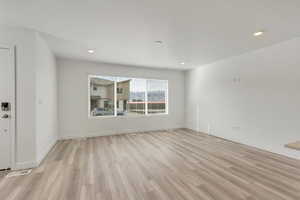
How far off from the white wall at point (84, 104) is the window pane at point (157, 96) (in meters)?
0.31

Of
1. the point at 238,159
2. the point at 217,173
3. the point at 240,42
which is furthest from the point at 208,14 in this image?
the point at 238,159

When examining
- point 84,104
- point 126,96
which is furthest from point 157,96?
point 84,104

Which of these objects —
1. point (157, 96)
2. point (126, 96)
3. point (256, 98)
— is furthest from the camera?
point (157, 96)

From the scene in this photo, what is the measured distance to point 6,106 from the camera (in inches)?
100

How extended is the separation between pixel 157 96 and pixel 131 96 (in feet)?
3.84

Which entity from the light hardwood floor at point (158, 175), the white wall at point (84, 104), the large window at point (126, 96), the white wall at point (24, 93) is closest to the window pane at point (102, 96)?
the large window at point (126, 96)

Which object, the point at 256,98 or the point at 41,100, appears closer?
the point at 41,100

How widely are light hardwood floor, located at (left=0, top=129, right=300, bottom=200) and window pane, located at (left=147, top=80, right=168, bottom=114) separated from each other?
8.14 ft

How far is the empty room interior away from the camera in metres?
2.03

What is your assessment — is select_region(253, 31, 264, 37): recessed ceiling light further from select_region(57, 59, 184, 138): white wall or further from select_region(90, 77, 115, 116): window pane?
select_region(90, 77, 115, 116): window pane

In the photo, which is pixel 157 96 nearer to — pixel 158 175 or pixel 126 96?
pixel 126 96

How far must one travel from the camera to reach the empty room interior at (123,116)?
6.65 ft

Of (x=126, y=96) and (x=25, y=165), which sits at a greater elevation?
(x=126, y=96)

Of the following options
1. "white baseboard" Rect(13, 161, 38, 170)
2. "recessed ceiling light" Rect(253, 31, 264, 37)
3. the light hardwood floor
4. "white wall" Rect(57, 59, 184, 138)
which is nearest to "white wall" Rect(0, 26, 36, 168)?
"white baseboard" Rect(13, 161, 38, 170)
